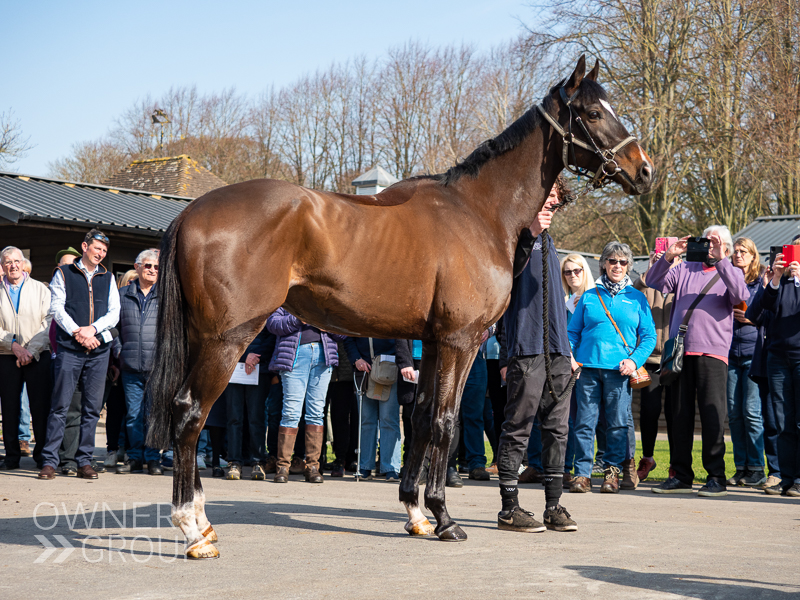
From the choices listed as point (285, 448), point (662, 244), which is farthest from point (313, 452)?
point (662, 244)

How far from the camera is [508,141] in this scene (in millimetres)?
5969

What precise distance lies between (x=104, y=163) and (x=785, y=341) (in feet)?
130

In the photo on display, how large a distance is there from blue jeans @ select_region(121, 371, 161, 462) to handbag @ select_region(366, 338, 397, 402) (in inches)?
99.5

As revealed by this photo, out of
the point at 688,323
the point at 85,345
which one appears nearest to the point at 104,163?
the point at 85,345

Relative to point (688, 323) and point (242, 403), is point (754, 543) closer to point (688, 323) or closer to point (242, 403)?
point (688, 323)

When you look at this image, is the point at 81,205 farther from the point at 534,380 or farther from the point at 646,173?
the point at 646,173

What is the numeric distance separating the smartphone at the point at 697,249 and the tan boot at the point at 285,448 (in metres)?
4.48

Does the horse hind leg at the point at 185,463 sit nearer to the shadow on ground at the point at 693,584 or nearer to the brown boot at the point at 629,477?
the shadow on ground at the point at 693,584

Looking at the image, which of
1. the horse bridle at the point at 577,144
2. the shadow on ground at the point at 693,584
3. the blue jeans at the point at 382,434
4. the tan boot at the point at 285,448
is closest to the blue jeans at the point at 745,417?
the blue jeans at the point at 382,434

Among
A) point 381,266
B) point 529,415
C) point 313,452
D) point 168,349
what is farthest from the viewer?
point 313,452

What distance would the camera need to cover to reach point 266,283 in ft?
16.3

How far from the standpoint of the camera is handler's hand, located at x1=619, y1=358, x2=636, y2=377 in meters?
8.84

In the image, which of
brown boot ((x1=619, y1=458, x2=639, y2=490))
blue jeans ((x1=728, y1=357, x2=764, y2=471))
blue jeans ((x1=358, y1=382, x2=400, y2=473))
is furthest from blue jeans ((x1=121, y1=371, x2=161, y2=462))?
blue jeans ((x1=728, y1=357, x2=764, y2=471))

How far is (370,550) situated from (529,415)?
1.65 metres
